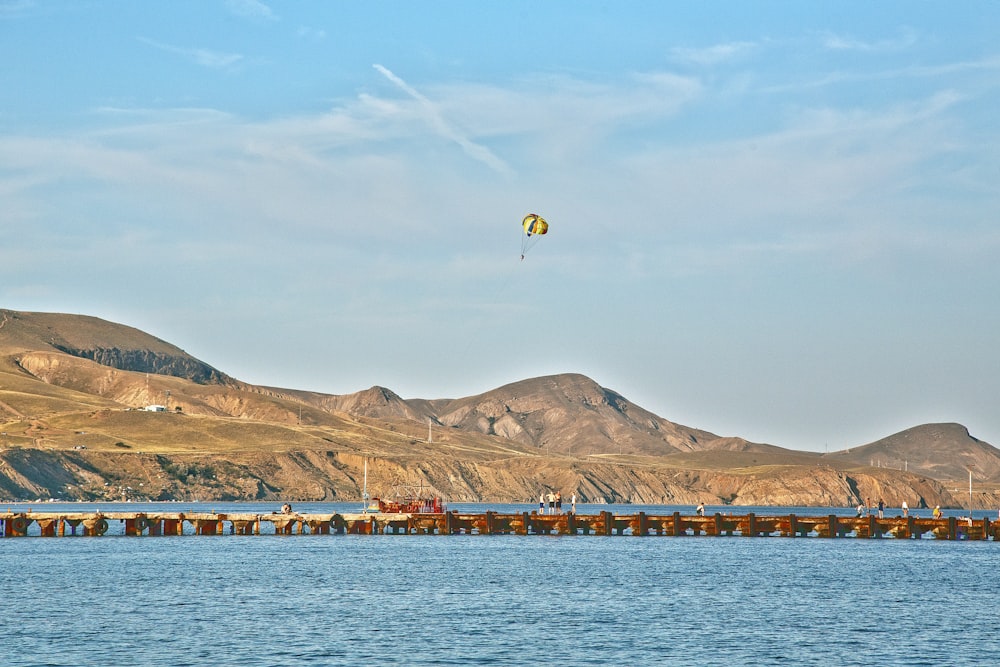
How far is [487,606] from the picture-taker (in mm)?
61312

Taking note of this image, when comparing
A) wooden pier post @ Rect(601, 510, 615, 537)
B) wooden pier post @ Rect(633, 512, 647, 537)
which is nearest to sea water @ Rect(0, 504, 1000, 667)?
wooden pier post @ Rect(633, 512, 647, 537)

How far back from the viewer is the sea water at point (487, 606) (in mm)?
47781

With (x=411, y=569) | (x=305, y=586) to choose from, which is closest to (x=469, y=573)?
(x=411, y=569)

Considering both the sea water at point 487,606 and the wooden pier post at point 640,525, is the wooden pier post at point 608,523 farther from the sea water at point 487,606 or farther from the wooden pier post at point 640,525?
the sea water at point 487,606

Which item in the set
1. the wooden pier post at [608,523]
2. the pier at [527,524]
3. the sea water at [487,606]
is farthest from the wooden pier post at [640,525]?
the sea water at [487,606]

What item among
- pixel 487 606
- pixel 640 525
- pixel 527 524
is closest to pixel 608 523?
pixel 640 525

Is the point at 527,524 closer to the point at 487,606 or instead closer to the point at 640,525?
the point at 640,525

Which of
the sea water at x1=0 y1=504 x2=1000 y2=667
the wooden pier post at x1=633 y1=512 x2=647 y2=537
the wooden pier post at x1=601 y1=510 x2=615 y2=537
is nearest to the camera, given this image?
the sea water at x1=0 y1=504 x2=1000 y2=667

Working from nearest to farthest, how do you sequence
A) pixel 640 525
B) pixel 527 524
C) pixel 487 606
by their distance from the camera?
1. pixel 487 606
2. pixel 640 525
3. pixel 527 524

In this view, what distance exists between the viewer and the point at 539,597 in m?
64.9

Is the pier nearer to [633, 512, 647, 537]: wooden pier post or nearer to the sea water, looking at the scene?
[633, 512, 647, 537]: wooden pier post

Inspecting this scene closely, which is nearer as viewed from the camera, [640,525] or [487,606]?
[487,606]

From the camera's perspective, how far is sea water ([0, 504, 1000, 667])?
4778cm

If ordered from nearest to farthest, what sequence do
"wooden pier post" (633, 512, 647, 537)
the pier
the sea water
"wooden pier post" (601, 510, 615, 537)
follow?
the sea water
the pier
"wooden pier post" (601, 510, 615, 537)
"wooden pier post" (633, 512, 647, 537)
